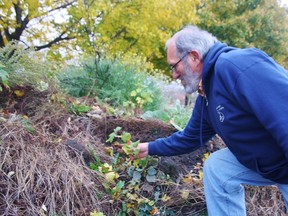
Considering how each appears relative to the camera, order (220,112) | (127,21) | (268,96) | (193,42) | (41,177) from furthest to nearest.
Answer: (127,21) → (41,177) → (193,42) → (220,112) → (268,96)

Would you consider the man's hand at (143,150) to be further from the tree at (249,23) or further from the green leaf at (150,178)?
the tree at (249,23)

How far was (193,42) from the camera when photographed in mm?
2297

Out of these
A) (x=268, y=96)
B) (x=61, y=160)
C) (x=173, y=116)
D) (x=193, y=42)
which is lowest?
(x=173, y=116)

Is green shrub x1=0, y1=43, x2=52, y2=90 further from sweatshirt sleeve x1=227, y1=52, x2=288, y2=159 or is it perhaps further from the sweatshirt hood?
sweatshirt sleeve x1=227, y1=52, x2=288, y2=159

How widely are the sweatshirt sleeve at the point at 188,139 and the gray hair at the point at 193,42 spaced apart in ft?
1.71

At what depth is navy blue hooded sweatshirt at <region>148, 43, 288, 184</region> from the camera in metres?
1.84

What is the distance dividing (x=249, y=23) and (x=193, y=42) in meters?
14.1

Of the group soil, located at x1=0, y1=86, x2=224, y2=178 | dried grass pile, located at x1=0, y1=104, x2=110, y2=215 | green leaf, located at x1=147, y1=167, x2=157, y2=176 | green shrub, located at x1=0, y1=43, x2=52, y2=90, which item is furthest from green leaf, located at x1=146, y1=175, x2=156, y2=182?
green shrub, located at x1=0, y1=43, x2=52, y2=90

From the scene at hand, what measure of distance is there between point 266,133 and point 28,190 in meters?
1.77

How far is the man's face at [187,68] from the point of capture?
2338mm

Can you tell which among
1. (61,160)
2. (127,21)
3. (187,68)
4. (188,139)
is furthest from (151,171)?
(127,21)

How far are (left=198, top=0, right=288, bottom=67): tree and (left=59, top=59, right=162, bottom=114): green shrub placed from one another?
9214mm

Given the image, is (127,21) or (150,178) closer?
(150,178)

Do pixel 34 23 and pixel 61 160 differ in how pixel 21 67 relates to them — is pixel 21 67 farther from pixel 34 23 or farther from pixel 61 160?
pixel 34 23
